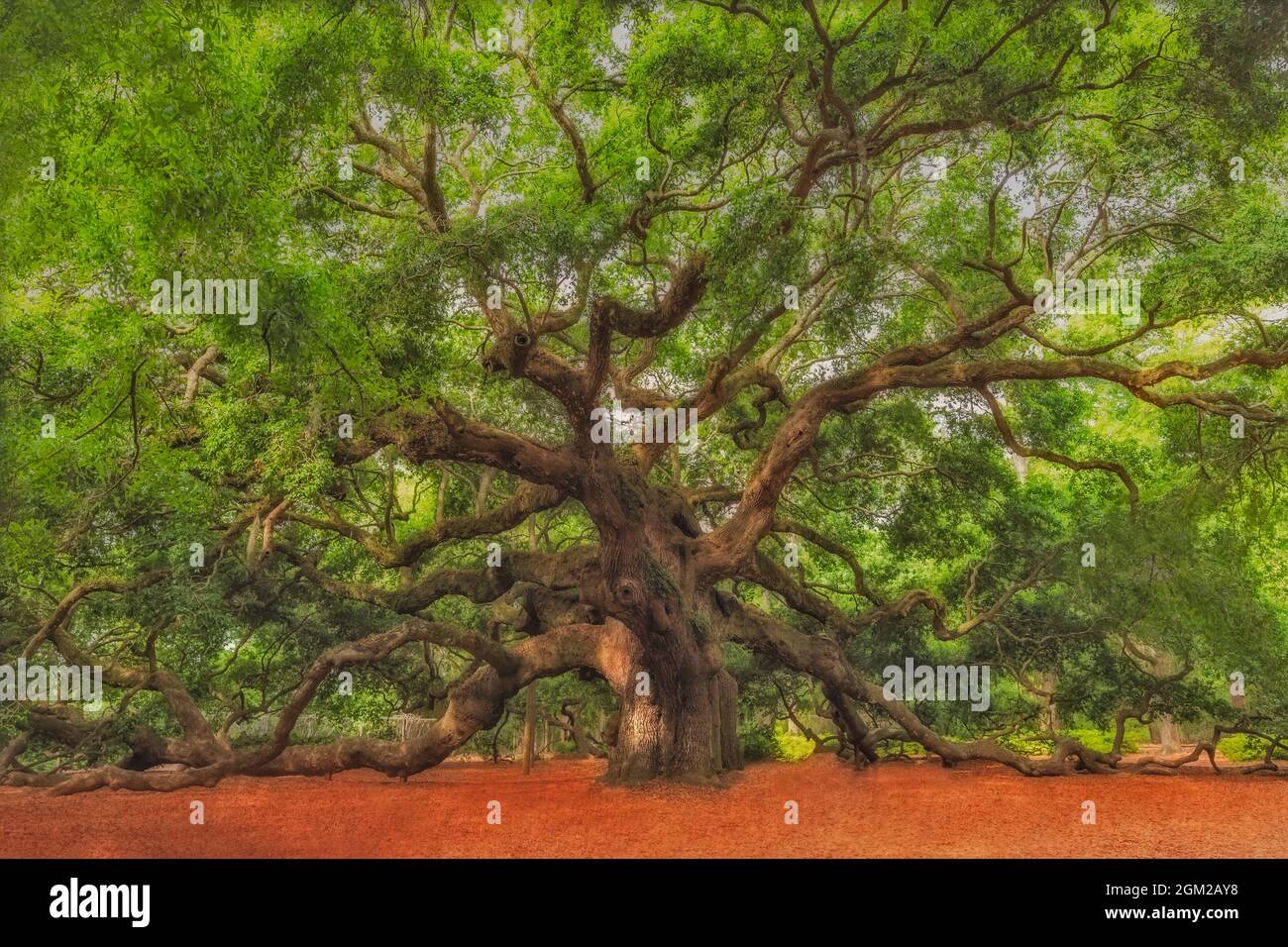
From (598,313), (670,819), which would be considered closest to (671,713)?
(670,819)

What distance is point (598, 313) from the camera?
809 cm

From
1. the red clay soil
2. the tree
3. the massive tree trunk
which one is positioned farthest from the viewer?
the massive tree trunk

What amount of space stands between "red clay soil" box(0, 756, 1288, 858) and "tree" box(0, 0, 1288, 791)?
864 millimetres

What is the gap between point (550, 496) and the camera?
10750 millimetres

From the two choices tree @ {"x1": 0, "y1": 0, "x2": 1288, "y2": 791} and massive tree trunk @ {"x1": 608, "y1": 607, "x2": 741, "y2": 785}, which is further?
massive tree trunk @ {"x1": 608, "y1": 607, "x2": 741, "y2": 785}

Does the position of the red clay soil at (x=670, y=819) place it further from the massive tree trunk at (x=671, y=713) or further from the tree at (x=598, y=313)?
the tree at (x=598, y=313)

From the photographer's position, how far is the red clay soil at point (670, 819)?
6.41m

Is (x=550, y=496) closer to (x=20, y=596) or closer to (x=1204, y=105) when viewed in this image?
(x=20, y=596)

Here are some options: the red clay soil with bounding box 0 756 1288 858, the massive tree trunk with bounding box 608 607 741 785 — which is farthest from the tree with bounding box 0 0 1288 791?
the red clay soil with bounding box 0 756 1288 858

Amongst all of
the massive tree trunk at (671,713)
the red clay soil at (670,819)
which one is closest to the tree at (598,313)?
the massive tree trunk at (671,713)

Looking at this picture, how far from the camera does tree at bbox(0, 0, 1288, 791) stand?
609 centimetres

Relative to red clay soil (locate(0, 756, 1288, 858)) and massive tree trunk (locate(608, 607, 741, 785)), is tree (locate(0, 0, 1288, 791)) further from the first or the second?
red clay soil (locate(0, 756, 1288, 858))
